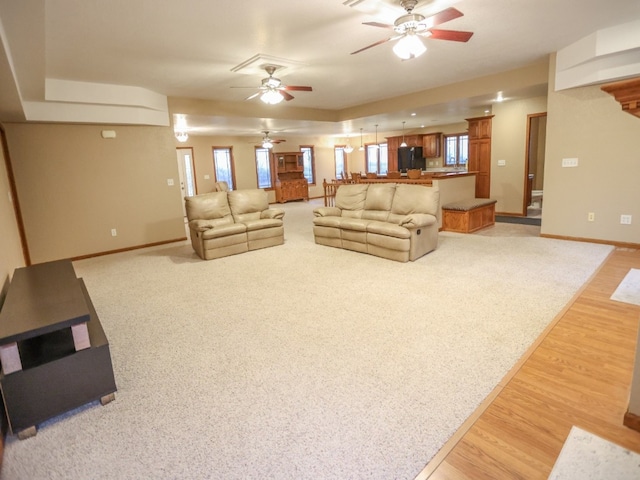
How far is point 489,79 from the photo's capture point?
19.8 ft

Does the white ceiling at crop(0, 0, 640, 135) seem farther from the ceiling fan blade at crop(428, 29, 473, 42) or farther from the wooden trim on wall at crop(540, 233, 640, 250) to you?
the wooden trim on wall at crop(540, 233, 640, 250)

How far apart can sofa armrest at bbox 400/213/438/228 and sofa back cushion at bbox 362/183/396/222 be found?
0.60 meters

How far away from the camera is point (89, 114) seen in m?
5.50

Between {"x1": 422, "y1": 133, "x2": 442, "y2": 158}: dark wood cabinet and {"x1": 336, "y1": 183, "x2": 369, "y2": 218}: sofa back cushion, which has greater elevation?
{"x1": 422, "y1": 133, "x2": 442, "y2": 158}: dark wood cabinet

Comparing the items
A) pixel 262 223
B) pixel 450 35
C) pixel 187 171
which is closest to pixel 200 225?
pixel 262 223

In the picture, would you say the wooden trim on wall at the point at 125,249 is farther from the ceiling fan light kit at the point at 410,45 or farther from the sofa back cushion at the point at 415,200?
the ceiling fan light kit at the point at 410,45

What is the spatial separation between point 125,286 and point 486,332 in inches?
158

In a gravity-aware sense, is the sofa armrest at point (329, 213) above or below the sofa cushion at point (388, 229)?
above

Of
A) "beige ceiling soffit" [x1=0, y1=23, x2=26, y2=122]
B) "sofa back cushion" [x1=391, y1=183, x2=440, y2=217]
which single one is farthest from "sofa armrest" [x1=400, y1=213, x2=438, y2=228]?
"beige ceiling soffit" [x1=0, y1=23, x2=26, y2=122]

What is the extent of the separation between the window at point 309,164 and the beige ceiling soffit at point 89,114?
779cm

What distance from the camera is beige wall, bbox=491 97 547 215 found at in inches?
296

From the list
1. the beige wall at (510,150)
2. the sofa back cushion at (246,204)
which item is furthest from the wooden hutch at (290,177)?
the beige wall at (510,150)

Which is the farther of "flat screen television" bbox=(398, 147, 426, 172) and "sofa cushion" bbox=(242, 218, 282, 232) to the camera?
"flat screen television" bbox=(398, 147, 426, 172)

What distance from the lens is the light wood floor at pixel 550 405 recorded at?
159 cm
